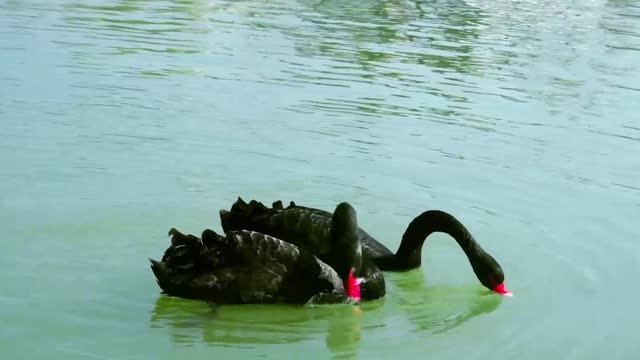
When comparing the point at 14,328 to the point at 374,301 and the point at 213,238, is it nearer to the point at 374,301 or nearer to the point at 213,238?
the point at 213,238

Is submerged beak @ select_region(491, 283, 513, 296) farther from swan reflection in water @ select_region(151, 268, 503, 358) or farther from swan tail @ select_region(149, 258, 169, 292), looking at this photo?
swan tail @ select_region(149, 258, 169, 292)

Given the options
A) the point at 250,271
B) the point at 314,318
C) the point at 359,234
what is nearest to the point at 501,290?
the point at 359,234

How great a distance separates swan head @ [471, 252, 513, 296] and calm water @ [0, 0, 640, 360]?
0.21ft

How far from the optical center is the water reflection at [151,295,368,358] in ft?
16.7

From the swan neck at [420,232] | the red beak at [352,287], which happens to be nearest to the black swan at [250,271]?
the red beak at [352,287]

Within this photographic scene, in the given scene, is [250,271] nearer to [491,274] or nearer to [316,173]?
[491,274]

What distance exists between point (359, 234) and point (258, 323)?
989 mm

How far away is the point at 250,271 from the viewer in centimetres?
547

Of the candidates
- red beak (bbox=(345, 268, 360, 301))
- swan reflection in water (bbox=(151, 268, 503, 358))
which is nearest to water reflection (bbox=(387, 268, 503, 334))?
swan reflection in water (bbox=(151, 268, 503, 358))

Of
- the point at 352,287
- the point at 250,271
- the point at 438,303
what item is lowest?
the point at 438,303

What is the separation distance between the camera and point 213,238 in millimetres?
5414

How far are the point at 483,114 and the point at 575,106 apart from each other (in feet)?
4.19

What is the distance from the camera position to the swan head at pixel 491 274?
19.3 ft

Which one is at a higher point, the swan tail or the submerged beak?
the swan tail
